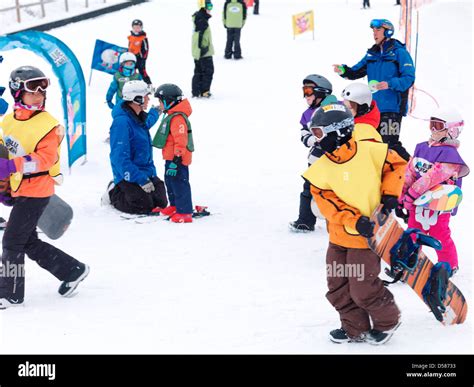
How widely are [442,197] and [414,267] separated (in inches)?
43.5

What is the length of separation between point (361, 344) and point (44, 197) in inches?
103

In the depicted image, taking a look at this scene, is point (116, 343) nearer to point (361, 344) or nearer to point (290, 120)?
point (361, 344)

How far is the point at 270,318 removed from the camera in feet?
19.5

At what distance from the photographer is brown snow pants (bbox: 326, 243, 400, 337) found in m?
5.21

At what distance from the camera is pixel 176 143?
8.48 metres

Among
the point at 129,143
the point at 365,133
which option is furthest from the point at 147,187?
the point at 365,133

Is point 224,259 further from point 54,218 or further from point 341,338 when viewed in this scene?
point 341,338

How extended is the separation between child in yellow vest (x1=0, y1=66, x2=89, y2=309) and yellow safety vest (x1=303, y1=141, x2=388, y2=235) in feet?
6.82

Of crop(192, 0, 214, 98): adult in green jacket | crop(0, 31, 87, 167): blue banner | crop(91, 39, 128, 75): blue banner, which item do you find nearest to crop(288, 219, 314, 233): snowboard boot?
crop(0, 31, 87, 167): blue banner

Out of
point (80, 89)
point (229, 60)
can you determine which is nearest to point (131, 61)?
point (80, 89)

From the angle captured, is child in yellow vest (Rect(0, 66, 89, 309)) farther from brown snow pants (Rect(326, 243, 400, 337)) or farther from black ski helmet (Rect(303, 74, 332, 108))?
black ski helmet (Rect(303, 74, 332, 108))

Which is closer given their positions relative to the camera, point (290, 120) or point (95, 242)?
point (95, 242)

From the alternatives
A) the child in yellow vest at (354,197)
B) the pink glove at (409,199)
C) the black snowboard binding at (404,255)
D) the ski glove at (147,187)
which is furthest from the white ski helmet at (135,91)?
the black snowboard binding at (404,255)

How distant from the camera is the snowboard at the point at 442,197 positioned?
635cm
